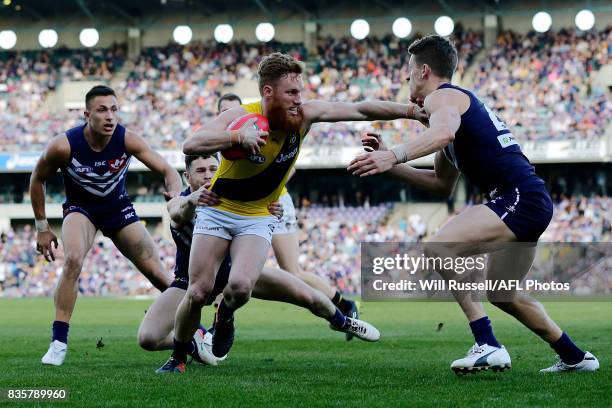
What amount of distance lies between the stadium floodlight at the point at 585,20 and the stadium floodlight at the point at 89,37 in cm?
2069

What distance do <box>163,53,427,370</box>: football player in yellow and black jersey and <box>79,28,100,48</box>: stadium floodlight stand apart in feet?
128

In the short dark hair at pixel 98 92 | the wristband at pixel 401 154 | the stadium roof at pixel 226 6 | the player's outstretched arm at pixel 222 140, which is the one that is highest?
the stadium roof at pixel 226 6

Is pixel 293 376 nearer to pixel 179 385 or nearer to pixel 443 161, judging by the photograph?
pixel 179 385

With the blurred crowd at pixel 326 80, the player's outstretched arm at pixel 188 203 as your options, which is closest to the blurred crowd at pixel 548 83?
the blurred crowd at pixel 326 80

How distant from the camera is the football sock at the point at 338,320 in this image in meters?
9.22

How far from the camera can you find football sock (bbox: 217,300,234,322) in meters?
8.29

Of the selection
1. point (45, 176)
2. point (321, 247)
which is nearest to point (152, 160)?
point (45, 176)

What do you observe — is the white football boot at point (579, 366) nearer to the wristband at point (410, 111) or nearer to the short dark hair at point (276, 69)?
the wristband at point (410, 111)

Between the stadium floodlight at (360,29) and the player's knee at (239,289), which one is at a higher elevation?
the stadium floodlight at (360,29)

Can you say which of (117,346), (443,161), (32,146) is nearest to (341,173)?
(32,146)

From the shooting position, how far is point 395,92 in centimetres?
4094

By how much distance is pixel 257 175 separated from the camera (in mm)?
7914

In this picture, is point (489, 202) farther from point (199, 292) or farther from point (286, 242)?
point (286, 242)

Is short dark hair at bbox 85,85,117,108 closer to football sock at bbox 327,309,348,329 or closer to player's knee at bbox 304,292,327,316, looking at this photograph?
player's knee at bbox 304,292,327,316
